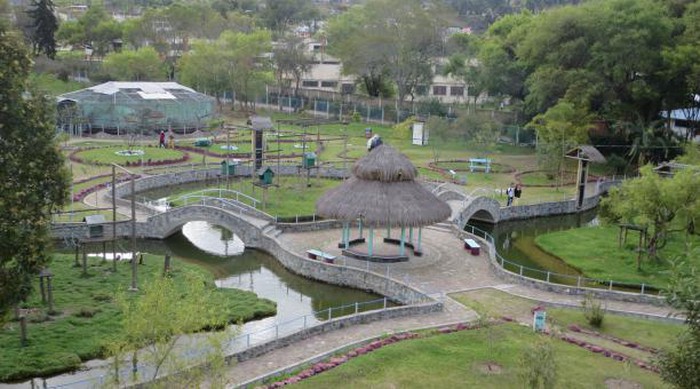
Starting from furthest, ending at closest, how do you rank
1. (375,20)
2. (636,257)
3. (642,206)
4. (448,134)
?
(375,20) < (448,134) < (636,257) < (642,206)

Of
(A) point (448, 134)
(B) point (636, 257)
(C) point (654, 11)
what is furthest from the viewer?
→ (A) point (448, 134)

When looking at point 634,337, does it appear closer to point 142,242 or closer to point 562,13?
point 142,242

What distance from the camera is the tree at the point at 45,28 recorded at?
95188mm

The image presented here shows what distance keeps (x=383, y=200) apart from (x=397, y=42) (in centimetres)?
5342

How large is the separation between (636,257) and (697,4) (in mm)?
34373

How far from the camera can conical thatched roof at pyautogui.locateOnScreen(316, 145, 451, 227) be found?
37969 mm

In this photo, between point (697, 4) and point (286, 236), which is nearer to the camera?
point (286, 236)

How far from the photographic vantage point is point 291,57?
9931 centimetres

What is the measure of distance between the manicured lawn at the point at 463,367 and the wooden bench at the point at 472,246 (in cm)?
1193

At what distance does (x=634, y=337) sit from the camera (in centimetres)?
2961

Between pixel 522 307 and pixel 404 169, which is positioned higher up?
pixel 404 169

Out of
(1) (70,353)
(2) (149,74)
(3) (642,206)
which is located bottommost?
(1) (70,353)

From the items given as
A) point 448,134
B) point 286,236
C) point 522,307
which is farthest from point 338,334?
point 448,134

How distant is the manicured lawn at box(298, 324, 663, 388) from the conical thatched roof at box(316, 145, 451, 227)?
1029cm
